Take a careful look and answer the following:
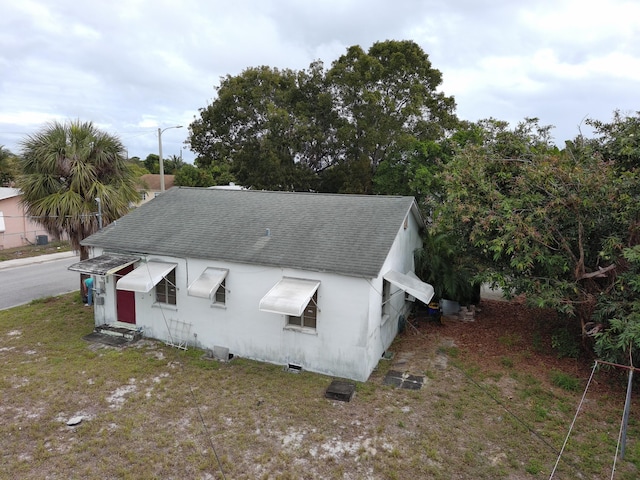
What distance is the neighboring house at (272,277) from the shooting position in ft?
36.9

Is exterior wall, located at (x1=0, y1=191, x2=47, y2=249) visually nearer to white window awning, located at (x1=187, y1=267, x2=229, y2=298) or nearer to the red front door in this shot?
the red front door

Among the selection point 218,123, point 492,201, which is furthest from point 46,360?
point 218,123

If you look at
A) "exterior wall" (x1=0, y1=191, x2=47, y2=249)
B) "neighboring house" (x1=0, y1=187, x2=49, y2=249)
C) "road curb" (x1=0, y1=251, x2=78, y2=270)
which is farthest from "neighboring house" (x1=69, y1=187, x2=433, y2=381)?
"exterior wall" (x1=0, y1=191, x2=47, y2=249)

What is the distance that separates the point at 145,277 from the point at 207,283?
225 centimetres

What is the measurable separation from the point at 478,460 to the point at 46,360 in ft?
41.0

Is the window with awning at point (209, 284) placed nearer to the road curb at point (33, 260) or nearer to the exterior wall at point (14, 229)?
the road curb at point (33, 260)

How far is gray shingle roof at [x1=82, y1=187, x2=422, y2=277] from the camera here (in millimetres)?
11778

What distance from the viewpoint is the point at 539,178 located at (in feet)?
38.7

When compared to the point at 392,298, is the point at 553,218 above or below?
above

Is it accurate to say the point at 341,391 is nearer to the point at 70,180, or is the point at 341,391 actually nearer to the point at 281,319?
the point at 281,319

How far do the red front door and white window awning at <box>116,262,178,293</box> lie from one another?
1513 mm

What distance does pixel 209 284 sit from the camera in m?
12.1

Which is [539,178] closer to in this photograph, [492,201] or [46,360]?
[492,201]

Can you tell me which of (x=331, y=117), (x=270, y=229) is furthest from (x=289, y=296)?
(x=331, y=117)
